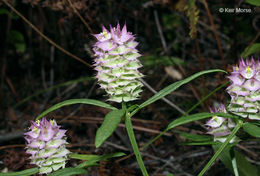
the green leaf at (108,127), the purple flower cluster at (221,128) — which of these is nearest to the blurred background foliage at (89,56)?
the purple flower cluster at (221,128)

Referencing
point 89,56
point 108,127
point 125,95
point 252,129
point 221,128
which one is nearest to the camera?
point 108,127

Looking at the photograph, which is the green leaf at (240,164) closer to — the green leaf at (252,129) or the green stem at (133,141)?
the green leaf at (252,129)

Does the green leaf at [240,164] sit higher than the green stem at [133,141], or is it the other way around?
the green stem at [133,141]

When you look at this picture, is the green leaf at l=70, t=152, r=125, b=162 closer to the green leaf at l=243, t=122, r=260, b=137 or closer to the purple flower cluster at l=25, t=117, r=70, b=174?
the purple flower cluster at l=25, t=117, r=70, b=174

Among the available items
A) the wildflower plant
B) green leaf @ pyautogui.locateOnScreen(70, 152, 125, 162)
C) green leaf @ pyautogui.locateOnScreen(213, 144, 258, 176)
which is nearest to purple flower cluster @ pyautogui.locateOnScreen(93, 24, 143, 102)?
the wildflower plant

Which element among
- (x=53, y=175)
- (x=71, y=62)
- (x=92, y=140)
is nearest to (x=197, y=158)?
(x=92, y=140)

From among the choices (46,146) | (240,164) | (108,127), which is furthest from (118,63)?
(240,164)

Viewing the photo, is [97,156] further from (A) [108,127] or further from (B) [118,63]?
(B) [118,63]
